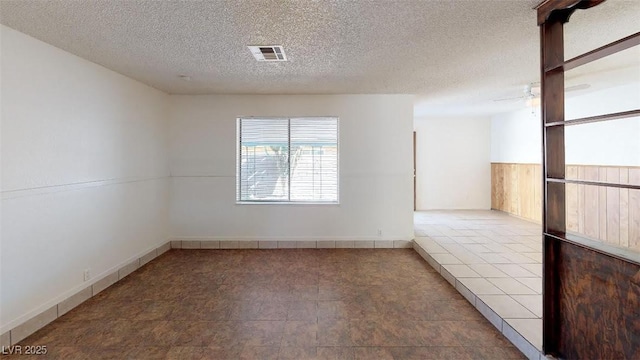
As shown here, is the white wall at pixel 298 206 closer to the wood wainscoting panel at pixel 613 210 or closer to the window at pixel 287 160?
the window at pixel 287 160

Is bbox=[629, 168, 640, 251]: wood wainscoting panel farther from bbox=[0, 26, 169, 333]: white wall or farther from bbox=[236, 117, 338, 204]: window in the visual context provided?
bbox=[0, 26, 169, 333]: white wall

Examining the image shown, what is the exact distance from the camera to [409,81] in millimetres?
3980

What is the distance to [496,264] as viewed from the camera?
3711mm

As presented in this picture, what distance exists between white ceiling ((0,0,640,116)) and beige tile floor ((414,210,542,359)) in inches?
88.5

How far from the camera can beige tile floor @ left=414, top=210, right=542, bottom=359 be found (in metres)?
2.47

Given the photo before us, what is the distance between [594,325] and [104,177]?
14.2 feet

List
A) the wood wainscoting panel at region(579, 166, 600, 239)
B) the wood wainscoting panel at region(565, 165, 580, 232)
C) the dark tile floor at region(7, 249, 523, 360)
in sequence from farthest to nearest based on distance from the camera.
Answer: the wood wainscoting panel at region(565, 165, 580, 232)
the wood wainscoting panel at region(579, 166, 600, 239)
the dark tile floor at region(7, 249, 523, 360)

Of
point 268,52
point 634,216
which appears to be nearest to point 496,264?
point 634,216

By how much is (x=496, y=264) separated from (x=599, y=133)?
2.94 meters

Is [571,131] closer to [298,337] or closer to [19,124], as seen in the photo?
[298,337]

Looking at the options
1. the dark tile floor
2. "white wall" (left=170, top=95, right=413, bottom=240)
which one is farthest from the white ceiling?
the dark tile floor

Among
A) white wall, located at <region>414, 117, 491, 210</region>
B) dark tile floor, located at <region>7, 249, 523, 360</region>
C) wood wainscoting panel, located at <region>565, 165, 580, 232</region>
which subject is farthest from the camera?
white wall, located at <region>414, 117, 491, 210</region>

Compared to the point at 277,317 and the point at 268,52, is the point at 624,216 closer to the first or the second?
the point at 277,317

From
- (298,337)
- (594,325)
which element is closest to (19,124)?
(298,337)
